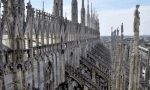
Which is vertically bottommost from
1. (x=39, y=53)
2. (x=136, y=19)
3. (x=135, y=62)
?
(x=135, y=62)

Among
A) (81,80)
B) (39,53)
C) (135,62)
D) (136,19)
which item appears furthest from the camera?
(81,80)

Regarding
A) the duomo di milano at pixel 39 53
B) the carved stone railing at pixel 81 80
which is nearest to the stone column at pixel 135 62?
the duomo di milano at pixel 39 53

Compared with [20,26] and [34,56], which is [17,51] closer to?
[20,26]

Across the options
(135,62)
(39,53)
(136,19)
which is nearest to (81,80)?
(39,53)

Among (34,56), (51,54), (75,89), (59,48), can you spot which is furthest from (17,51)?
(75,89)

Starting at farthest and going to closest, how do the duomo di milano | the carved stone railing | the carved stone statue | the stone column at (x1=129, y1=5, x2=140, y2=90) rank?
the carved stone railing
the carved stone statue
the stone column at (x1=129, y1=5, x2=140, y2=90)
the duomo di milano

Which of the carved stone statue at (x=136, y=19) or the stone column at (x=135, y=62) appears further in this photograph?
the carved stone statue at (x=136, y=19)

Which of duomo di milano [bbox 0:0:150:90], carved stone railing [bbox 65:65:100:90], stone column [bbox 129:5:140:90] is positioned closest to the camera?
duomo di milano [bbox 0:0:150:90]

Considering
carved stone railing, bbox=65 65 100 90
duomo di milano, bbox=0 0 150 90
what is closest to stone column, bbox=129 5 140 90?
duomo di milano, bbox=0 0 150 90

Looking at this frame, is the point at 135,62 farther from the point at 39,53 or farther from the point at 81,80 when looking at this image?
the point at 81,80

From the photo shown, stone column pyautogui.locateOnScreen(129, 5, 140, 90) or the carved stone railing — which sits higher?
Result: stone column pyautogui.locateOnScreen(129, 5, 140, 90)

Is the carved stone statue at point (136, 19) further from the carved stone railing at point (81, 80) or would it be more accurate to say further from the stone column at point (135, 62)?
the carved stone railing at point (81, 80)

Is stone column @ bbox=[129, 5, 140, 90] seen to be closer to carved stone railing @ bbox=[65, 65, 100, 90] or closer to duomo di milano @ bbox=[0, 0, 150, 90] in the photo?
duomo di milano @ bbox=[0, 0, 150, 90]

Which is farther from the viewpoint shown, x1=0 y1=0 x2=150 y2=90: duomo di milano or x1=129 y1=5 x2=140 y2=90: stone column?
x1=129 y1=5 x2=140 y2=90: stone column
